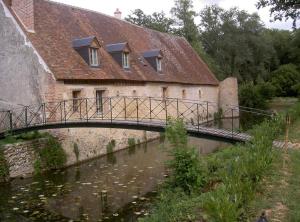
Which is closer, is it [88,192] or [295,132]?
[88,192]

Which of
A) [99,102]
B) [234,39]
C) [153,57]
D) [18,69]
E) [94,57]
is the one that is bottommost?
[99,102]

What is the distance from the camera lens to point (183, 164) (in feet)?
30.2

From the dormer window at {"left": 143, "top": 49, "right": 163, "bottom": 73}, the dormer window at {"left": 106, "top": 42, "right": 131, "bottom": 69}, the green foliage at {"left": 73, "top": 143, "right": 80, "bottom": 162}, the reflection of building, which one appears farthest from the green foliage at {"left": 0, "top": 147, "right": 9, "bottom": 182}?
the dormer window at {"left": 143, "top": 49, "right": 163, "bottom": 73}

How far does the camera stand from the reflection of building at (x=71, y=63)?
1628cm

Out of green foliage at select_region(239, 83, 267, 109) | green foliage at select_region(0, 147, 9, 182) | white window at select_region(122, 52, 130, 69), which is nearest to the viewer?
green foliage at select_region(0, 147, 9, 182)

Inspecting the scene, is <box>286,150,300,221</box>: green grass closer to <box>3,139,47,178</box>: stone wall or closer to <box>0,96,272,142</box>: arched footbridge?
<box>0,96,272,142</box>: arched footbridge

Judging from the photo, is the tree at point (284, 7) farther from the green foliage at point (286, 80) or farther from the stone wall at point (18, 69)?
the green foliage at point (286, 80)

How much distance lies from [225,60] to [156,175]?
32.0m

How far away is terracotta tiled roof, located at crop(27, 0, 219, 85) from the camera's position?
17.0m

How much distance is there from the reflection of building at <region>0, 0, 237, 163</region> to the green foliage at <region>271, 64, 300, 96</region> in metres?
28.4

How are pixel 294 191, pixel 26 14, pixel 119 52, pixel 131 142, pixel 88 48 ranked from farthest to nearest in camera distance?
1. pixel 119 52
2. pixel 131 142
3. pixel 88 48
4. pixel 26 14
5. pixel 294 191

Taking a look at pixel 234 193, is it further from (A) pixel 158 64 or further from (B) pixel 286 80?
(B) pixel 286 80

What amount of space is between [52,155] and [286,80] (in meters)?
39.8

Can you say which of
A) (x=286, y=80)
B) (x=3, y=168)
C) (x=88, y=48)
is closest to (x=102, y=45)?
(x=88, y=48)
